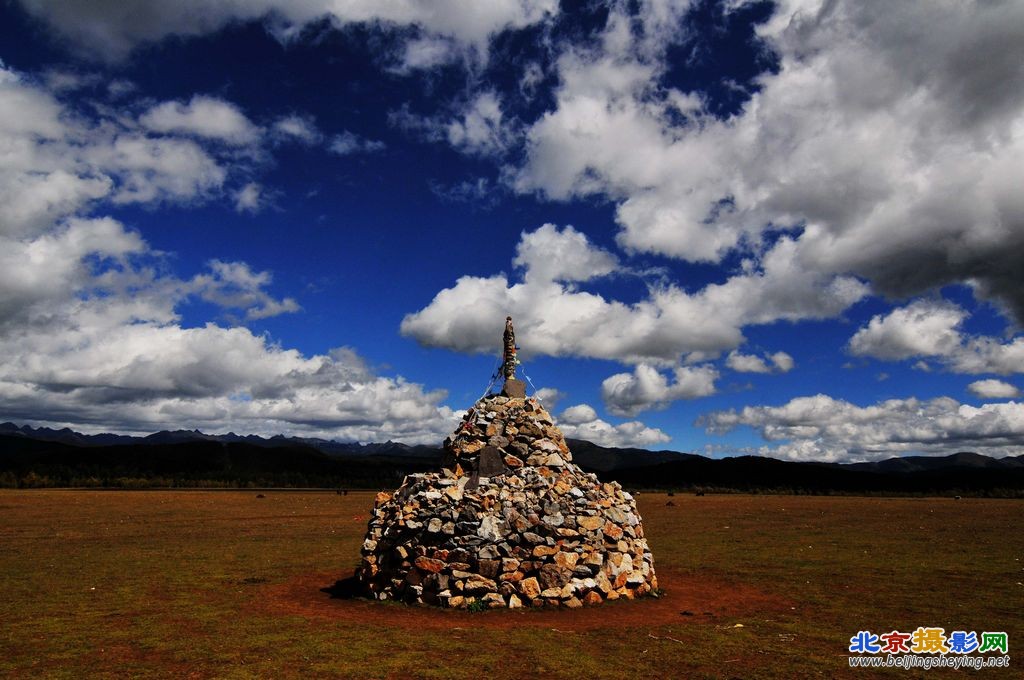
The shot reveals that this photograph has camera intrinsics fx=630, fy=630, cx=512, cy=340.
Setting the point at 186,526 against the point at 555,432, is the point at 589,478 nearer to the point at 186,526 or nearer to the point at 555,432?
the point at 555,432

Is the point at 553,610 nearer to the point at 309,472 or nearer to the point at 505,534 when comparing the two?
the point at 505,534

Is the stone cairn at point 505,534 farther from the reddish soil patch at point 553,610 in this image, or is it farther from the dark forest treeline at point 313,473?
the dark forest treeline at point 313,473

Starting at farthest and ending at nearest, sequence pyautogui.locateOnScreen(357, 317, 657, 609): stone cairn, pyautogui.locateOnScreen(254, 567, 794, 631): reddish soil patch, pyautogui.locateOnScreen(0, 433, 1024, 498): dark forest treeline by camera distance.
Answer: pyautogui.locateOnScreen(0, 433, 1024, 498): dark forest treeline
pyautogui.locateOnScreen(357, 317, 657, 609): stone cairn
pyautogui.locateOnScreen(254, 567, 794, 631): reddish soil patch

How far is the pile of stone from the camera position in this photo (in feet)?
47.8

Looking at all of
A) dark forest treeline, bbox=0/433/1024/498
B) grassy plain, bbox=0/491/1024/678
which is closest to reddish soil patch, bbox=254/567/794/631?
grassy plain, bbox=0/491/1024/678

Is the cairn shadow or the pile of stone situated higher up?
→ the pile of stone

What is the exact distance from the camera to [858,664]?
1078 centimetres

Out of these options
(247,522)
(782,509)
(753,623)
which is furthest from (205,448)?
(753,623)

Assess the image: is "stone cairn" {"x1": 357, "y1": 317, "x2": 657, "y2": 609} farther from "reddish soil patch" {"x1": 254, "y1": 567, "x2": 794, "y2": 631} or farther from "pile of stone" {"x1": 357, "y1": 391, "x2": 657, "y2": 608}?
"reddish soil patch" {"x1": 254, "y1": 567, "x2": 794, "y2": 631}

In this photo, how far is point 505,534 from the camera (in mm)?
14625

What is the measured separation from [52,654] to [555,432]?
12.2 m

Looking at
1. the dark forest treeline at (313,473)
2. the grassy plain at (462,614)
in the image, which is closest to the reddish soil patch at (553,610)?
the grassy plain at (462,614)

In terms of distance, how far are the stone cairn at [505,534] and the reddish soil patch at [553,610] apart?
39 centimetres

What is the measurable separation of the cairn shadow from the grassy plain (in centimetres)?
28
